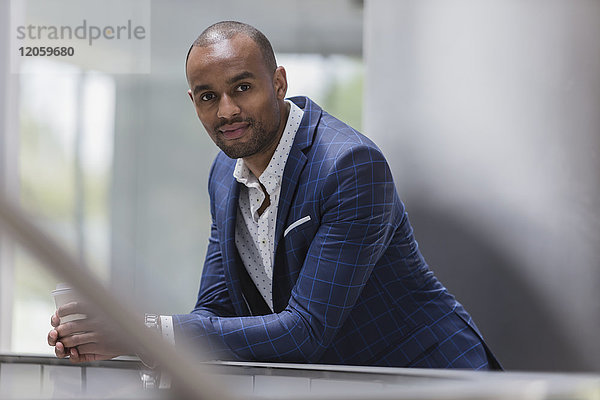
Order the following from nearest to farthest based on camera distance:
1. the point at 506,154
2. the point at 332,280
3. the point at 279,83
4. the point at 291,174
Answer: the point at 332,280 → the point at 291,174 → the point at 279,83 → the point at 506,154

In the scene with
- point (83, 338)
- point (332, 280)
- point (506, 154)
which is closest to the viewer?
point (83, 338)

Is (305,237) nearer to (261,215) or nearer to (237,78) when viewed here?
(261,215)

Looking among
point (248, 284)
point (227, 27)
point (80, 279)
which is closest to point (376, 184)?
point (248, 284)

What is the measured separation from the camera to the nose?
164cm

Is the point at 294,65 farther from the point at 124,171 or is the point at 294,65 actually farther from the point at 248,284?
the point at 248,284

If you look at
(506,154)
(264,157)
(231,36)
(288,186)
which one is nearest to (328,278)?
(288,186)

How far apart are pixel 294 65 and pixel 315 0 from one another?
289 mm

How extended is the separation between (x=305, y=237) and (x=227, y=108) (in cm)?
32

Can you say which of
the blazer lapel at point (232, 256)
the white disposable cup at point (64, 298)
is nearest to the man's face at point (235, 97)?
the blazer lapel at point (232, 256)

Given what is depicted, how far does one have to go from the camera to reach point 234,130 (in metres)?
1.65

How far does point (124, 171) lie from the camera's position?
329 centimetres

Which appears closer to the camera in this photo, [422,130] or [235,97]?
[235,97]

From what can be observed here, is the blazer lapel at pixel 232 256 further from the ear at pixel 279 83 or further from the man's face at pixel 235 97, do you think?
the ear at pixel 279 83

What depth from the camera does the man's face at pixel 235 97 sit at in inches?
64.6
